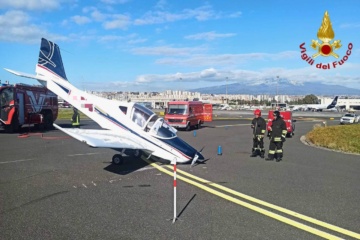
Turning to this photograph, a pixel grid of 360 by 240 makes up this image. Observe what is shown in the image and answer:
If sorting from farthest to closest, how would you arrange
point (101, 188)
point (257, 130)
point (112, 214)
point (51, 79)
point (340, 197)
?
1. point (51, 79)
2. point (257, 130)
3. point (101, 188)
4. point (340, 197)
5. point (112, 214)

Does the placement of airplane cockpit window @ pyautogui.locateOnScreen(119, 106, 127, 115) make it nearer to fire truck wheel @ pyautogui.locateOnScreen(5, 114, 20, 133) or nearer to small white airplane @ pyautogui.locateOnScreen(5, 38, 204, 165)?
small white airplane @ pyautogui.locateOnScreen(5, 38, 204, 165)

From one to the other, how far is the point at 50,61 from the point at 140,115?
9.61 m

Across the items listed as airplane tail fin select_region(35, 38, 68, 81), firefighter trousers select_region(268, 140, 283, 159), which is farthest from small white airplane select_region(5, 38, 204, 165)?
airplane tail fin select_region(35, 38, 68, 81)

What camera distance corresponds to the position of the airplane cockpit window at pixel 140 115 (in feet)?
38.5

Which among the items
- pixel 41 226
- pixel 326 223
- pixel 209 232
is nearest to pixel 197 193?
pixel 209 232

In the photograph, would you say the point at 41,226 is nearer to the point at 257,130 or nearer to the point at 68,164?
the point at 68,164

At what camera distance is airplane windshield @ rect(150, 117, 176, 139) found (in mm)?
11295

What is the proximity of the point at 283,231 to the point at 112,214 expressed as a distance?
3.22 meters

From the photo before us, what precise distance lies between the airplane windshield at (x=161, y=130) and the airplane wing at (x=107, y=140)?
2.16ft

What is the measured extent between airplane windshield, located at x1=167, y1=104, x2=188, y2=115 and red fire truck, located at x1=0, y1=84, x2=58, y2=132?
10463 mm

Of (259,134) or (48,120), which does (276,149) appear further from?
(48,120)

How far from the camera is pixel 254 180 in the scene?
9312 millimetres

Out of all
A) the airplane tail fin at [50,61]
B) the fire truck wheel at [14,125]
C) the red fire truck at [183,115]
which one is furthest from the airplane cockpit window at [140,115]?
the red fire truck at [183,115]

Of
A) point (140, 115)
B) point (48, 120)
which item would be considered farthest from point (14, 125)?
point (140, 115)
